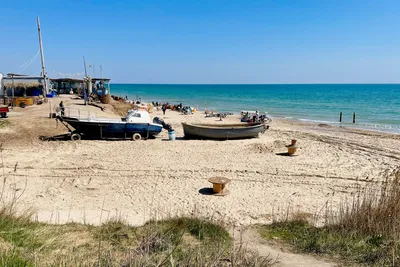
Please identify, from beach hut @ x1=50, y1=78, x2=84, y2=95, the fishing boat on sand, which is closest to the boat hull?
the fishing boat on sand

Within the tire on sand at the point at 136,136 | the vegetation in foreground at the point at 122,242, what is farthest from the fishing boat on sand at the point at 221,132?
the vegetation in foreground at the point at 122,242

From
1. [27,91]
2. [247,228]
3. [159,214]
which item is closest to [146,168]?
[159,214]

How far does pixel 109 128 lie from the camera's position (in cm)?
1727

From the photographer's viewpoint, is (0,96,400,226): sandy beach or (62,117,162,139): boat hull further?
(62,117,162,139): boat hull

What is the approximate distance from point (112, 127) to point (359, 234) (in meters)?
14.3

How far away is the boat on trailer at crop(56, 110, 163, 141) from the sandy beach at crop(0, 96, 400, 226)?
27.0 inches

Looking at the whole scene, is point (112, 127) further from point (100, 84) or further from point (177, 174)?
point (100, 84)

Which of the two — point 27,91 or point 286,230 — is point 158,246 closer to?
point 286,230

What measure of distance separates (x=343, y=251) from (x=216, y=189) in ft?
16.2

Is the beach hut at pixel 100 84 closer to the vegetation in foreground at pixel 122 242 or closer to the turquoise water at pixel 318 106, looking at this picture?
the turquoise water at pixel 318 106

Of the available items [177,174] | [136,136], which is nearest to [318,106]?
[136,136]

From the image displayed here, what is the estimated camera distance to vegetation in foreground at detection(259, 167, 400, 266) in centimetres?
470

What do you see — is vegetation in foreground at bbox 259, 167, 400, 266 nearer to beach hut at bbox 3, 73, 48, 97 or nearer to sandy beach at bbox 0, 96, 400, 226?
sandy beach at bbox 0, 96, 400, 226

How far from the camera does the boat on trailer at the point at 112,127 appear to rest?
16891 millimetres
